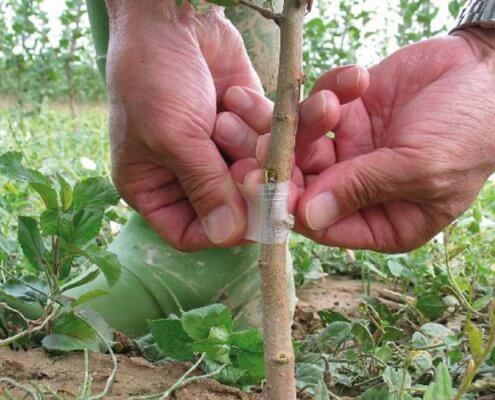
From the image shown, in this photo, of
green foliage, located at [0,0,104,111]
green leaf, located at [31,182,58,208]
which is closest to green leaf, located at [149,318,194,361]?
green leaf, located at [31,182,58,208]

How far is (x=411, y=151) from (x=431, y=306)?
0.56m

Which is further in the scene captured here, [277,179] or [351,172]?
[351,172]

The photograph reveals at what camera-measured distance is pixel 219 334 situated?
3.14ft

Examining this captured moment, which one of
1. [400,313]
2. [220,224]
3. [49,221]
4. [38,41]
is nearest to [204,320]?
[220,224]

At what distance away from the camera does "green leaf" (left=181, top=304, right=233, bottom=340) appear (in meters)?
0.95

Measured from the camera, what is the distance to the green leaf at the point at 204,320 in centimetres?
95

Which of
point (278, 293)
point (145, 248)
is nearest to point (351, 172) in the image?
→ point (278, 293)

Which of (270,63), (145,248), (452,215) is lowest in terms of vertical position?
(145,248)

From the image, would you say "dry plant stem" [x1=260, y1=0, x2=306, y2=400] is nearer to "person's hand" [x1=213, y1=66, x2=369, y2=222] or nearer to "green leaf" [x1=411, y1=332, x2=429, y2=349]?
"person's hand" [x1=213, y1=66, x2=369, y2=222]

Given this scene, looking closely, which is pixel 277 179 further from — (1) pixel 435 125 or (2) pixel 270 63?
(2) pixel 270 63

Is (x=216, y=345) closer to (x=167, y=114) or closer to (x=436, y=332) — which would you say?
(x=167, y=114)

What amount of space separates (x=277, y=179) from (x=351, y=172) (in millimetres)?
219

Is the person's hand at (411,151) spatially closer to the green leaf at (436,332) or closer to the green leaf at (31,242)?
the green leaf at (436,332)

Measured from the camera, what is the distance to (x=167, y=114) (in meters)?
0.98
